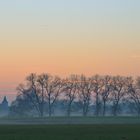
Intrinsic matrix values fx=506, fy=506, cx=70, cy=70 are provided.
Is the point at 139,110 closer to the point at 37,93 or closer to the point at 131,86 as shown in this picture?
the point at 131,86

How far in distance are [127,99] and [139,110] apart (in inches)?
235

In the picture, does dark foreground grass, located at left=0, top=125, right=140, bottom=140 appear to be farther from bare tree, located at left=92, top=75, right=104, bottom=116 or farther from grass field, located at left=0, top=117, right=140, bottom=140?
bare tree, located at left=92, top=75, right=104, bottom=116

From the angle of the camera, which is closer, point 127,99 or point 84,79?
point 127,99

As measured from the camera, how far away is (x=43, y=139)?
3884 cm

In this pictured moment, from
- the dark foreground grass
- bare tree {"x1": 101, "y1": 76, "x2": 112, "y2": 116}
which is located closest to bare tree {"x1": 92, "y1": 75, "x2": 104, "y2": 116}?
bare tree {"x1": 101, "y1": 76, "x2": 112, "y2": 116}

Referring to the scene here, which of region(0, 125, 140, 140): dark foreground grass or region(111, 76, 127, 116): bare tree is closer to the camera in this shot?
region(0, 125, 140, 140): dark foreground grass

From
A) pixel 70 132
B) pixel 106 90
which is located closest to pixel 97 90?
pixel 106 90

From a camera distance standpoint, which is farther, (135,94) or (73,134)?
(135,94)

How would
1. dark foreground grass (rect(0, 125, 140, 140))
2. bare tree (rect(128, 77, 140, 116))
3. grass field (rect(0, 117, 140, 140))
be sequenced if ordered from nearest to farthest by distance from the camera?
dark foreground grass (rect(0, 125, 140, 140)), grass field (rect(0, 117, 140, 140)), bare tree (rect(128, 77, 140, 116))

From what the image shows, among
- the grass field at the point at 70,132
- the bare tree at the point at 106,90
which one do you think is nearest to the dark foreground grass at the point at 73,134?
the grass field at the point at 70,132

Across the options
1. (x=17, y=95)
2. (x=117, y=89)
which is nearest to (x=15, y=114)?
(x=17, y=95)

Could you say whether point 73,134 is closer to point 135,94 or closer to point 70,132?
point 70,132

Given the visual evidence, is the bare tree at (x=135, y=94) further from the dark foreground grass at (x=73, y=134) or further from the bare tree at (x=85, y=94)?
the dark foreground grass at (x=73, y=134)

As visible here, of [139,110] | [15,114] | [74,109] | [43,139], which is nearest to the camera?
[43,139]
